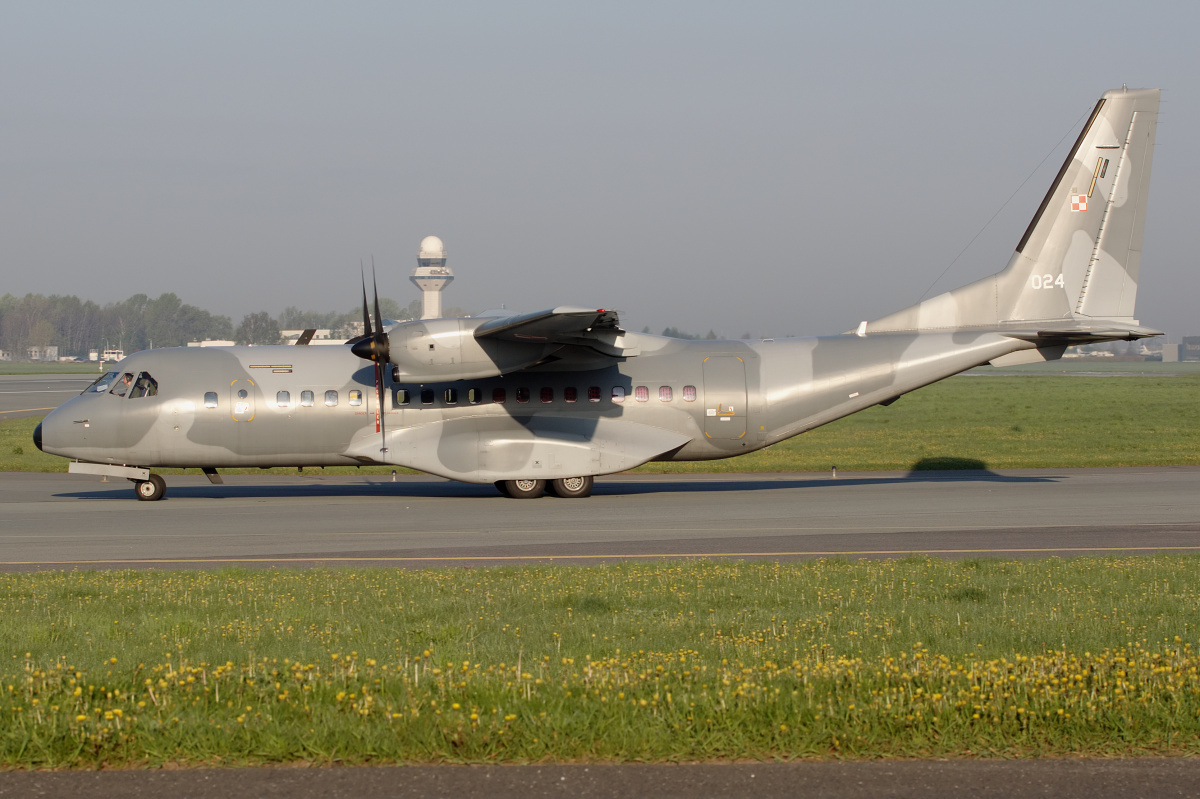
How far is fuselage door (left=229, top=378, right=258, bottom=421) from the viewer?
74.0ft

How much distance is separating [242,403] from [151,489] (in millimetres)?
2913

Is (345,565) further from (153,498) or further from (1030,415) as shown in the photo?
(1030,415)

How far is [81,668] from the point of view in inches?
316

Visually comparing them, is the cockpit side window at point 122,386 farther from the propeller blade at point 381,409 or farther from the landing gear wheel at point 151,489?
the propeller blade at point 381,409

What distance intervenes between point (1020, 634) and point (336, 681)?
A: 5.87 metres

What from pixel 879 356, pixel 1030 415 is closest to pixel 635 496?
pixel 879 356

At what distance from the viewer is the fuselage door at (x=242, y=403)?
2256cm

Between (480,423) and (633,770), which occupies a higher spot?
(480,423)

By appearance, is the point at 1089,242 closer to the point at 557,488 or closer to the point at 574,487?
the point at 574,487

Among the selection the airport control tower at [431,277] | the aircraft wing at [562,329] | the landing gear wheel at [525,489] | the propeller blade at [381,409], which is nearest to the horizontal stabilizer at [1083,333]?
the aircraft wing at [562,329]

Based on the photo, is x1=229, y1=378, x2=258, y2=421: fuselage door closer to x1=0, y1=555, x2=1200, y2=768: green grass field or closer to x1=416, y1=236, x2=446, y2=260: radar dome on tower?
x1=0, y1=555, x2=1200, y2=768: green grass field

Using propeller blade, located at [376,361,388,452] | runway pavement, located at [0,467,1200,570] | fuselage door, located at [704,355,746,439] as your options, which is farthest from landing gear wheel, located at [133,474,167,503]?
fuselage door, located at [704,355,746,439]

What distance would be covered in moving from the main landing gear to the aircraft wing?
301 centimetres

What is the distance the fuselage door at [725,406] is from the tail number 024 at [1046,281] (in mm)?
7007
